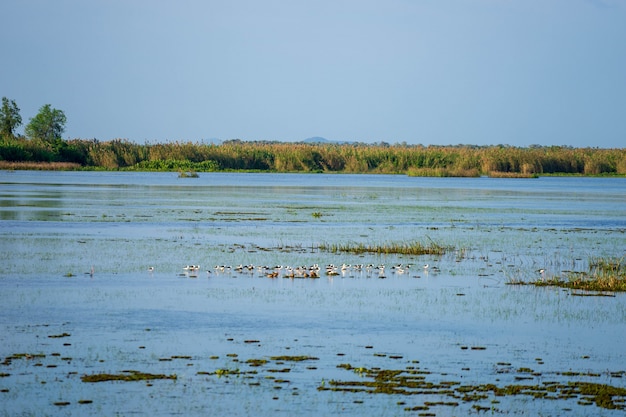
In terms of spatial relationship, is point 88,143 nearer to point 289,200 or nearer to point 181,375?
point 289,200

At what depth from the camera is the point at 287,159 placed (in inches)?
3639

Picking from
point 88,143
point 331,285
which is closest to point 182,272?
point 331,285

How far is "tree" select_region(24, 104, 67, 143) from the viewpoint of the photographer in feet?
341

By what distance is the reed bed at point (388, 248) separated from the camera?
25062 mm

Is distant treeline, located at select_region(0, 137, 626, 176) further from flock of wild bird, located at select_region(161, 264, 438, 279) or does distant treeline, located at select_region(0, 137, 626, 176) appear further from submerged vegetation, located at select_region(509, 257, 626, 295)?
submerged vegetation, located at select_region(509, 257, 626, 295)

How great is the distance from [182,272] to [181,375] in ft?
29.9

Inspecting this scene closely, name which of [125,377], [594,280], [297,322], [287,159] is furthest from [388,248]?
[287,159]

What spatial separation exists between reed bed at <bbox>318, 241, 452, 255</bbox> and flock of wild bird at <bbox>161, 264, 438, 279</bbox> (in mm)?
3069

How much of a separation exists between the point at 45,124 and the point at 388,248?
84.8m

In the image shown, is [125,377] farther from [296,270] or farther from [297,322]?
[296,270]

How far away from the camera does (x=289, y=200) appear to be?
46.7m

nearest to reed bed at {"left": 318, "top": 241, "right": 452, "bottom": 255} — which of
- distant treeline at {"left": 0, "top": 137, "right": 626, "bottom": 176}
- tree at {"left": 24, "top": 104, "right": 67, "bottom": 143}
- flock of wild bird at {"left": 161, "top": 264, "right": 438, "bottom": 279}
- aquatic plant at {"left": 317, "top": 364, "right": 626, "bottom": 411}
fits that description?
flock of wild bird at {"left": 161, "top": 264, "right": 438, "bottom": 279}

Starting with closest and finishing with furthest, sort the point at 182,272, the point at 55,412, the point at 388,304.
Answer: the point at 55,412
the point at 388,304
the point at 182,272

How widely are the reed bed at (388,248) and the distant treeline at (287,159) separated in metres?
59.7
